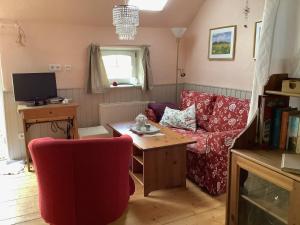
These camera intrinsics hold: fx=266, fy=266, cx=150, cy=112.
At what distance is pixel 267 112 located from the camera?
185cm

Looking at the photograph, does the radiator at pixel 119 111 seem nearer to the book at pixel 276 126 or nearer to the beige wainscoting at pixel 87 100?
the beige wainscoting at pixel 87 100

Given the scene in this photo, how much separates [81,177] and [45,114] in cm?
187

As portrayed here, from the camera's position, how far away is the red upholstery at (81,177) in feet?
5.42

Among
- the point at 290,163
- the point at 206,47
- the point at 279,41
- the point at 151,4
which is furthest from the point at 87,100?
the point at 290,163

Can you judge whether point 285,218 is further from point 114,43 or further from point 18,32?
point 18,32

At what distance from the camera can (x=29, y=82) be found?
11.2ft

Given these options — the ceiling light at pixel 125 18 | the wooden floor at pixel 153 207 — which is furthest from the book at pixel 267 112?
the ceiling light at pixel 125 18

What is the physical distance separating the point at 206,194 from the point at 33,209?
5.68 ft

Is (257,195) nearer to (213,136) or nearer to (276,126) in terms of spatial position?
(276,126)

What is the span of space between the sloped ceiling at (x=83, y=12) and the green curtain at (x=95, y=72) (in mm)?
411

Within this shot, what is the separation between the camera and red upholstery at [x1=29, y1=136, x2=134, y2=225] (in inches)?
65.1

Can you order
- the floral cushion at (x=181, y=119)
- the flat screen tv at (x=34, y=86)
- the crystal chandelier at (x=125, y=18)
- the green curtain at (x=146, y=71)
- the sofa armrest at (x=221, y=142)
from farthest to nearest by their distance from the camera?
the green curtain at (x=146, y=71) < the floral cushion at (x=181, y=119) < the flat screen tv at (x=34, y=86) < the sofa armrest at (x=221, y=142) < the crystal chandelier at (x=125, y=18)

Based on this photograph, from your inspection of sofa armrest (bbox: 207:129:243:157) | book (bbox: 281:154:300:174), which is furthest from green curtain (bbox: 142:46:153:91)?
book (bbox: 281:154:300:174)

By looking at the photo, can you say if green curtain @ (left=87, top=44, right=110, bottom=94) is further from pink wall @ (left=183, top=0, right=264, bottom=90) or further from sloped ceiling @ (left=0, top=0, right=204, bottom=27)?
pink wall @ (left=183, top=0, right=264, bottom=90)
